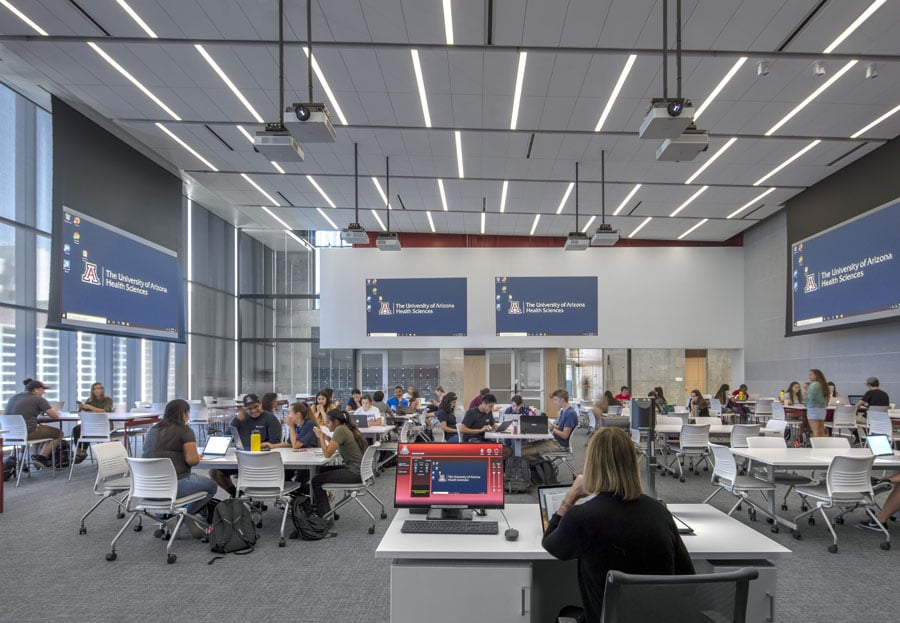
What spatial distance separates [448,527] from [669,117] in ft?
12.8

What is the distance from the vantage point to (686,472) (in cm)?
890

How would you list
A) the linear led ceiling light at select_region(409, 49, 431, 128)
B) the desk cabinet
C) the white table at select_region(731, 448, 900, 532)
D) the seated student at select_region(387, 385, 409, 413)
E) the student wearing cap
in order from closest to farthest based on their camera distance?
the desk cabinet
the white table at select_region(731, 448, 900, 532)
the linear led ceiling light at select_region(409, 49, 431, 128)
the student wearing cap
the seated student at select_region(387, 385, 409, 413)

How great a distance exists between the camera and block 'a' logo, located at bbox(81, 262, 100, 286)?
911cm

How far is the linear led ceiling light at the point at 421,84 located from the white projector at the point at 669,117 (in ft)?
9.88

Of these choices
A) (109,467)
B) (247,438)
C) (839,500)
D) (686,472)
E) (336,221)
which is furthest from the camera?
(336,221)

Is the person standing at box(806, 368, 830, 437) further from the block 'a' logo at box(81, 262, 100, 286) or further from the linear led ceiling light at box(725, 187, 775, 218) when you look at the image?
the block 'a' logo at box(81, 262, 100, 286)

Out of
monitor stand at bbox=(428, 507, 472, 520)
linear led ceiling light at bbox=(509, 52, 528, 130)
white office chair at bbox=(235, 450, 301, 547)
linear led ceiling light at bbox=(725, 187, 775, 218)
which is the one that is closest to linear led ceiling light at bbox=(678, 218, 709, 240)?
linear led ceiling light at bbox=(725, 187, 775, 218)

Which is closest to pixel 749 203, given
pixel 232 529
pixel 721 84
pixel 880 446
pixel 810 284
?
pixel 810 284

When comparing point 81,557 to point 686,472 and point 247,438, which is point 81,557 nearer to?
point 247,438

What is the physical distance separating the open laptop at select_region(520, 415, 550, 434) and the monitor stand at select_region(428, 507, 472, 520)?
4373 millimetres

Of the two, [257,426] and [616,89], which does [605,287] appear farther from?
[257,426]

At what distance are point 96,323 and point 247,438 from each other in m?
4.38

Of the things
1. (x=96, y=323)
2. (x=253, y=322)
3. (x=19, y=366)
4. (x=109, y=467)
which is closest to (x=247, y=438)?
(x=109, y=467)

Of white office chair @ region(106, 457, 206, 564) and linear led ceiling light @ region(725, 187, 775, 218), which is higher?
linear led ceiling light @ region(725, 187, 775, 218)
